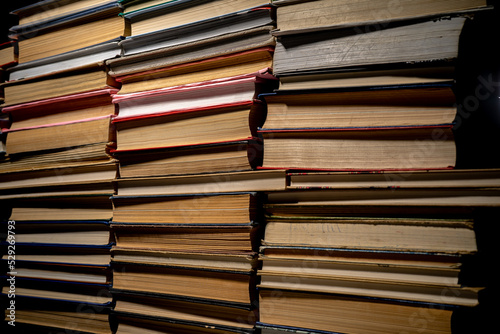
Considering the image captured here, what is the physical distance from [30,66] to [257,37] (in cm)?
91

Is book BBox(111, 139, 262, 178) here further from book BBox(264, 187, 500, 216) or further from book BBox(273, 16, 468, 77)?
book BBox(273, 16, 468, 77)

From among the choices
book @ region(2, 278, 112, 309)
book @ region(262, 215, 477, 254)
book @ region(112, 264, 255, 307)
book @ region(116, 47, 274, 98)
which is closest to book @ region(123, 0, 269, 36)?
book @ region(116, 47, 274, 98)

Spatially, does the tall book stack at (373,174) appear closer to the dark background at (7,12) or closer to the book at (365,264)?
the book at (365,264)

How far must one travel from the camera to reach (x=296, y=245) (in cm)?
94

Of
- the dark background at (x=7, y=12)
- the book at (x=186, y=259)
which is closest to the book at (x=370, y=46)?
the book at (x=186, y=259)

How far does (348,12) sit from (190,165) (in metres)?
0.60

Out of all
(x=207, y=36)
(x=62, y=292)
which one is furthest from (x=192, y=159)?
(x=62, y=292)

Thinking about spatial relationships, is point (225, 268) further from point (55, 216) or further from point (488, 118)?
point (488, 118)

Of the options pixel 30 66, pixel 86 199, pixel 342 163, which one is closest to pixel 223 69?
pixel 342 163

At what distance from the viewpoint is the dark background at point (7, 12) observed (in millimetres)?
1555

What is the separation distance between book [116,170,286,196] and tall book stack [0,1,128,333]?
101mm

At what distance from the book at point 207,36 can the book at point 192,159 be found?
11.3 inches

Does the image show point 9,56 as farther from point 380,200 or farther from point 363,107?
point 380,200

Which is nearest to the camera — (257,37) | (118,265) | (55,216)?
(257,37)
